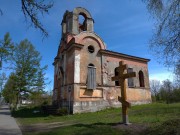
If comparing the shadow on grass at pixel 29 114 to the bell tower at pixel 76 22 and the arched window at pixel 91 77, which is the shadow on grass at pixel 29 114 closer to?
the arched window at pixel 91 77

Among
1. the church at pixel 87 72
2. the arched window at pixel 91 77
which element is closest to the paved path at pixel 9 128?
the church at pixel 87 72

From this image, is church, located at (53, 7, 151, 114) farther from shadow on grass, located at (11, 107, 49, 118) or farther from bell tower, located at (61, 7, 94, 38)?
shadow on grass, located at (11, 107, 49, 118)

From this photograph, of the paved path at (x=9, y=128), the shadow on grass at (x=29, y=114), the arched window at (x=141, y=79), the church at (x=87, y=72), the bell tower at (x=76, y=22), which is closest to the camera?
the paved path at (x=9, y=128)

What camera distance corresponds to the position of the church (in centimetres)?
1898

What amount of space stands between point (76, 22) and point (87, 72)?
654cm

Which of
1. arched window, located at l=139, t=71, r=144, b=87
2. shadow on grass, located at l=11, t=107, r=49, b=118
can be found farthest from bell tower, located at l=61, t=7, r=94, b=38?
shadow on grass, located at l=11, t=107, r=49, b=118

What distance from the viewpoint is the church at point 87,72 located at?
19.0m

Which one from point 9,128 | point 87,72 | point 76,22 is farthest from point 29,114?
point 76,22

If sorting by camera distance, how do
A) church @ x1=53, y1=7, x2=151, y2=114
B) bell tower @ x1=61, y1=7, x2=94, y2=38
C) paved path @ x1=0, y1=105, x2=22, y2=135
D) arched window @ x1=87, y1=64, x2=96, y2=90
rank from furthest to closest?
bell tower @ x1=61, y1=7, x2=94, y2=38
arched window @ x1=87, y1=64, x2=96, y2=90
church @ x1=53, y1=7, x2=151, y2=114
paved path @ x1=0, y1=105, x2=22, y2=135

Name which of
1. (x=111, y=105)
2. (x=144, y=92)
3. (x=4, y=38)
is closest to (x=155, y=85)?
(x=144, y=92)

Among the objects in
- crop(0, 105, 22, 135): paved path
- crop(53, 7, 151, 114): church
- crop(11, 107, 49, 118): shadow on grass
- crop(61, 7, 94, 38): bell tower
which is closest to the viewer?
crop(0, 105, 22, 135): paved path

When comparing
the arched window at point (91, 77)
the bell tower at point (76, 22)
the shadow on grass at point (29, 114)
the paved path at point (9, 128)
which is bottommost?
the shadow on grass at point (29, 114)

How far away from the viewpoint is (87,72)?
19.8 metres

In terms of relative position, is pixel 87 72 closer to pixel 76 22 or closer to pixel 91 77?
pixel 91 77
